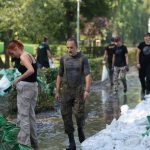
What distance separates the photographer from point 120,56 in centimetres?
1602

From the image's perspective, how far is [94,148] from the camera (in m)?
8.12

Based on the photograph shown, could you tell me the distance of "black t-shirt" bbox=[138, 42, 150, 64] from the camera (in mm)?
14227

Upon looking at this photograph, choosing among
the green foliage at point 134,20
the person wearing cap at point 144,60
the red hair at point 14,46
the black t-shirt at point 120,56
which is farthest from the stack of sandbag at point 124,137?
the green foliage at point 134,20

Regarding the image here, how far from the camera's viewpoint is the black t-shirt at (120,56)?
1606 cm

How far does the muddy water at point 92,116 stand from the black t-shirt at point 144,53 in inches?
47.3

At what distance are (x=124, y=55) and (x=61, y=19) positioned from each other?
19637 mm

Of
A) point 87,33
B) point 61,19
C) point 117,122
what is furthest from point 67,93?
point 87,33

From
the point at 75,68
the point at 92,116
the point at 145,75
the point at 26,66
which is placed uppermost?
the point at 26,66

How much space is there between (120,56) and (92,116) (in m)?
4.03

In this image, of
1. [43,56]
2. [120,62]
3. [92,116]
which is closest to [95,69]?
[43,56]

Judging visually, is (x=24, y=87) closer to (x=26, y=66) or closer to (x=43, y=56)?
(x=26, y=66)

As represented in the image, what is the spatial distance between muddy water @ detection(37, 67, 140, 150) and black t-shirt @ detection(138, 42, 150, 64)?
1.20 m

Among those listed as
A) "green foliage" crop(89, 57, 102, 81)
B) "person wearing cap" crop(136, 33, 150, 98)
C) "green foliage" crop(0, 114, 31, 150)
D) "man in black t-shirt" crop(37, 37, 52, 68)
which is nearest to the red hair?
"green foliage" crop(0, 114, 31, 150)

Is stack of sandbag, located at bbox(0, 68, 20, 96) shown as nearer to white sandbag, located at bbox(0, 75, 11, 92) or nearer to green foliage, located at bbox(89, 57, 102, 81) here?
white sandbag, located at bbox(0, 75, 11, 92)
